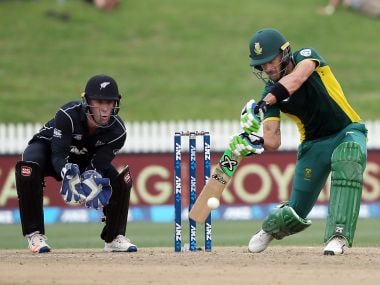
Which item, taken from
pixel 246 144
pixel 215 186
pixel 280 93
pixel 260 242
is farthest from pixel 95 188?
pixel 280 93

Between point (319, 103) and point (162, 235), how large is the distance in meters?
4.74

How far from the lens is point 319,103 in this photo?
9.39m

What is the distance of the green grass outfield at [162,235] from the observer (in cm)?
1203

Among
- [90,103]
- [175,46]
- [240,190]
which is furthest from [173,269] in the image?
[175,46]

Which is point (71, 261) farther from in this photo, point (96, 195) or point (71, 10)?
point (71, 10)

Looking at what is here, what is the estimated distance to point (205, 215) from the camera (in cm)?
935

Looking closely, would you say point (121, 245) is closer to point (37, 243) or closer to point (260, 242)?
point (37, 243)

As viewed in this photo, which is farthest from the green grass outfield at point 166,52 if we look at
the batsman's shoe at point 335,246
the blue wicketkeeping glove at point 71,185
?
the batsman's shoe at point 335,246

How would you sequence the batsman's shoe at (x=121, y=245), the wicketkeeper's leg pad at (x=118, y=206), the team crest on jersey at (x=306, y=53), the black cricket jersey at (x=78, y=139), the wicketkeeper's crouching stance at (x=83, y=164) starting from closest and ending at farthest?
the team crest on jersey at (x=306, y=53) → the wicketkeeper's crouching stance at (x=83, y=164) → the black cricket jersey at (x=78, y=139) → the wicketkeeper's leg pad at (x=118, y=206) → the batsman's shoe at (x=121, y=245)

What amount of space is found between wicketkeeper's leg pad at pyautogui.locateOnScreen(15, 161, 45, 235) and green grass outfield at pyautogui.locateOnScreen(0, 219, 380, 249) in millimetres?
1864

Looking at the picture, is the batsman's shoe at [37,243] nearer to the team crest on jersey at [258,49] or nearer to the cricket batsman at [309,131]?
the cricket batsman at [309,131]

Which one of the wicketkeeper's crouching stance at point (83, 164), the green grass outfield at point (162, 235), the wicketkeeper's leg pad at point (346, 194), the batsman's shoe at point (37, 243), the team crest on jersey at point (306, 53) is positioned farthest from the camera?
the green grass outfield at point (162, 235)

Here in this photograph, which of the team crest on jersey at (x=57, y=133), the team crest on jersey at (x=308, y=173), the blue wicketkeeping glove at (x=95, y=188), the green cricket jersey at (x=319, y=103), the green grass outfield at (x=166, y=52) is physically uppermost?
the green grass outfield at (x=166, y=52)

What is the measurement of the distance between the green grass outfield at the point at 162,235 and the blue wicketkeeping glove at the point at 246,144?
260cm
